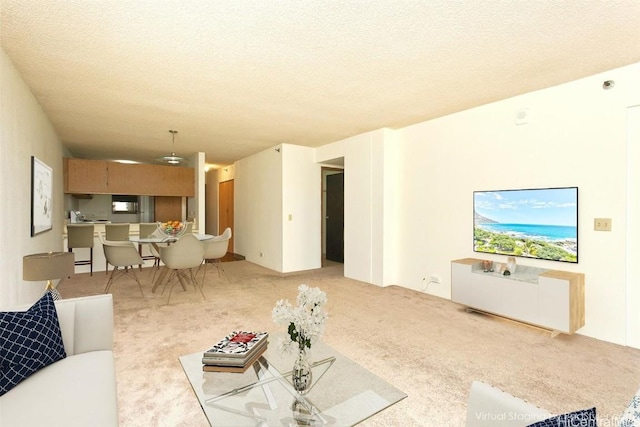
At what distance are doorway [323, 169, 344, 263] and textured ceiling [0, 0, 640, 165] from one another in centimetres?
317

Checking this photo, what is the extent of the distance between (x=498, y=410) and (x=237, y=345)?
4.20 feet

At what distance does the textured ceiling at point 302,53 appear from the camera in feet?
6.59

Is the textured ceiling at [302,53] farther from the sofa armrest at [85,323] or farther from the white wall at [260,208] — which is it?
the white wall at [260,208]

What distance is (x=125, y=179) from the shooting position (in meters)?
6.90

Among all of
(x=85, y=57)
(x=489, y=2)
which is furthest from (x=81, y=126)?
(x=489, y=2)

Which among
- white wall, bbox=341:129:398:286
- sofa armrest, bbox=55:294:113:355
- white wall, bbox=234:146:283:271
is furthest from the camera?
white wall, bbox=234:146:283:271

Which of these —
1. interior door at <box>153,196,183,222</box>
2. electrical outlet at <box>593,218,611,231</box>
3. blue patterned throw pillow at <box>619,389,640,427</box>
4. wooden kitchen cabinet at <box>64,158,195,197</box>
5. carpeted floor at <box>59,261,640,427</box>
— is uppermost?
wooden kitchen cabinet at <box>64,158,195,197</box>

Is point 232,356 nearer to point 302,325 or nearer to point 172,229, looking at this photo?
point 302,325

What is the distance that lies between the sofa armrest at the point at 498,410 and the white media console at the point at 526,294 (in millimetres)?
2295

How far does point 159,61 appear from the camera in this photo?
8.78 ft

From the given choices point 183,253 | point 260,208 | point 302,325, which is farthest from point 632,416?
point 260,208

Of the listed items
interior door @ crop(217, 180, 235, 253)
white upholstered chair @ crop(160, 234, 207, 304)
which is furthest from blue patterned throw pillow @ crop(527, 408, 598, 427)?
interior door @ crop(217, 180, 235, 253)

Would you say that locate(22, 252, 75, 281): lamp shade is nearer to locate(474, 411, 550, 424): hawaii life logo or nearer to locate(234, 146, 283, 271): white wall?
locate(474, 411, 550, 424): hawaii life logo

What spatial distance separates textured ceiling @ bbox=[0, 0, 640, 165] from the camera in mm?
2008
